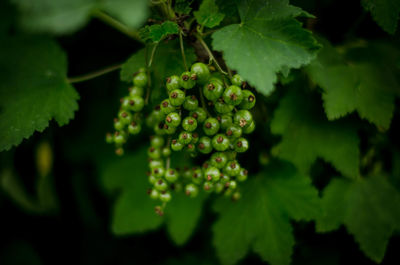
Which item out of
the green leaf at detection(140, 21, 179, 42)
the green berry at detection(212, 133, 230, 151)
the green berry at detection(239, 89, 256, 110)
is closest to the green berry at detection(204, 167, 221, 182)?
the green berry at detection(212, 133, 230, 151)

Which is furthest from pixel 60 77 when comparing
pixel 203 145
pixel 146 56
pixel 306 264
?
pixel 306 264

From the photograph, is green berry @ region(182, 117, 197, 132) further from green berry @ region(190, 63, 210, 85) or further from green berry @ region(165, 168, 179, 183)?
green berry @ region(165, 168, 179, 183)

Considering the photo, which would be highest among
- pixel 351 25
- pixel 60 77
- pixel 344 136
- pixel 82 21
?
pixel 82 21

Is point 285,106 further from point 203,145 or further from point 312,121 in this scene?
point 203,145

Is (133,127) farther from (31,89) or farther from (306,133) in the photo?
(306,133)

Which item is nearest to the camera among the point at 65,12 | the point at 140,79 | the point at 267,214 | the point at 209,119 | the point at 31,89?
the point at 65,12

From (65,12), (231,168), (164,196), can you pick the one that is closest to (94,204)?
(164,196)
